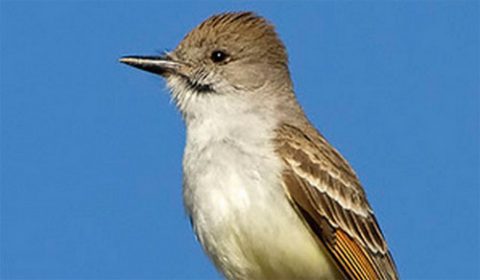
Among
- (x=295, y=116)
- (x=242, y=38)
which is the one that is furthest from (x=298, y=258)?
(x=242, y=38)

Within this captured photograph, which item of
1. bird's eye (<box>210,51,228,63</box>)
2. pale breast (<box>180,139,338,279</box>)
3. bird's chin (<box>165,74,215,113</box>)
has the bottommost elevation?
pale breast (<box>180,139,338,279</box>)

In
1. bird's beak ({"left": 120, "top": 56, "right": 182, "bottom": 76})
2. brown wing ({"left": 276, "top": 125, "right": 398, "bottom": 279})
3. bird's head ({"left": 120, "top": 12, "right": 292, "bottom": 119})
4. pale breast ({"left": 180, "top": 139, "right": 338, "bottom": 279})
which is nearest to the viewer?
pale breast ({"left": 180, "top": 139, "right": 338, "bottom": 279})

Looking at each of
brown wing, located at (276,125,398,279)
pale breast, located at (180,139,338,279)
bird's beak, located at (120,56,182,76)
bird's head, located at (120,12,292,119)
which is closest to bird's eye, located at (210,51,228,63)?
bird's head, located at (120,12,292,119)

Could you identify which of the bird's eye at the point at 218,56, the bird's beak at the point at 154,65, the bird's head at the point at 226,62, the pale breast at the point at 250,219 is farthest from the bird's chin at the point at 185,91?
the pale breast at the point at 250,219

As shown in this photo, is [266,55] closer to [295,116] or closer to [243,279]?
[295,116]

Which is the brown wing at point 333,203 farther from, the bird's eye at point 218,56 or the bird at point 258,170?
the bird's eye at point 218,56

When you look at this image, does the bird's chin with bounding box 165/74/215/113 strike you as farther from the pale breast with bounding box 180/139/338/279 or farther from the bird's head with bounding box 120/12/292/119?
the pale breast with bounding box 180/139/338/279

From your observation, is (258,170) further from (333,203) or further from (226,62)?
(226,62)

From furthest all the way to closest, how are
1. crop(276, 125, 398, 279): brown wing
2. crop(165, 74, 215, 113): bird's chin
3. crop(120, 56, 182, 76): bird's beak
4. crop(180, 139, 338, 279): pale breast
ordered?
crop(120, 56, 182, 76): bird's beak → crop(165, 74, 215, 113): bird's chin → crop(276, 125, 398, 279): brown wing → crop(180, 139, 338, 279): pale breast
